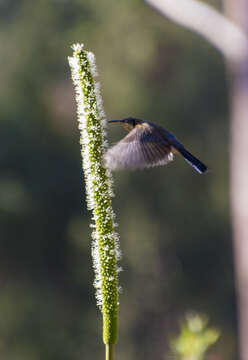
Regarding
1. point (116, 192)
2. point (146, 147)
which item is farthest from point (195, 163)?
point (116, 192)

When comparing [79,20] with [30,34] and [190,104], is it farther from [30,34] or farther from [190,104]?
[190,104]

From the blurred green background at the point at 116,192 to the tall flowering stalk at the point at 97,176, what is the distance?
14284 mm

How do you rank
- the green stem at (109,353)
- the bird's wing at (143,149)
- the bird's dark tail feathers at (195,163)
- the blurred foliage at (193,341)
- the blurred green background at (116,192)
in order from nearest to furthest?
the green stem at (109,353), the blurred foliage at (193,341), the bird's wing at (143,149), the bird's dark tail feathers at (195,163), the blurred green background at (116,192)

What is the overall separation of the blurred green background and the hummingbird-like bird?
519 inches

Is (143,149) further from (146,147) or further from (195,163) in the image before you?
(195,163)

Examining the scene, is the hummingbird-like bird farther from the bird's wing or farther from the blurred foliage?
the blurred foliage

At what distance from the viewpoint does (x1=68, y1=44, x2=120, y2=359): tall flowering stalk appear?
1.81 metres

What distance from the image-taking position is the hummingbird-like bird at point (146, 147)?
99.2 inches

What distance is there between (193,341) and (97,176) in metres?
0.87

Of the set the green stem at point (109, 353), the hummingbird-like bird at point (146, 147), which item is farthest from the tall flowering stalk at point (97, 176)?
the hummingbird-like bird at point (146, 147)

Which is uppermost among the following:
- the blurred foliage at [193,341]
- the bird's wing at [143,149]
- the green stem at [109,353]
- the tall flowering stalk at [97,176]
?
the bird's wing at [143,149]

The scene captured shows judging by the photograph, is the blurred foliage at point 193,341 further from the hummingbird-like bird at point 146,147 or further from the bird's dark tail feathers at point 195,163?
the bird's dark tail feathers at point 195,163

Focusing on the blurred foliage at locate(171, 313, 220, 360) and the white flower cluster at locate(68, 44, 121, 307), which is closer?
the white flower cluster at locate(68, 44, 121, 307)

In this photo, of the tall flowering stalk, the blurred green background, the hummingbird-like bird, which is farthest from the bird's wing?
the blurred green background
